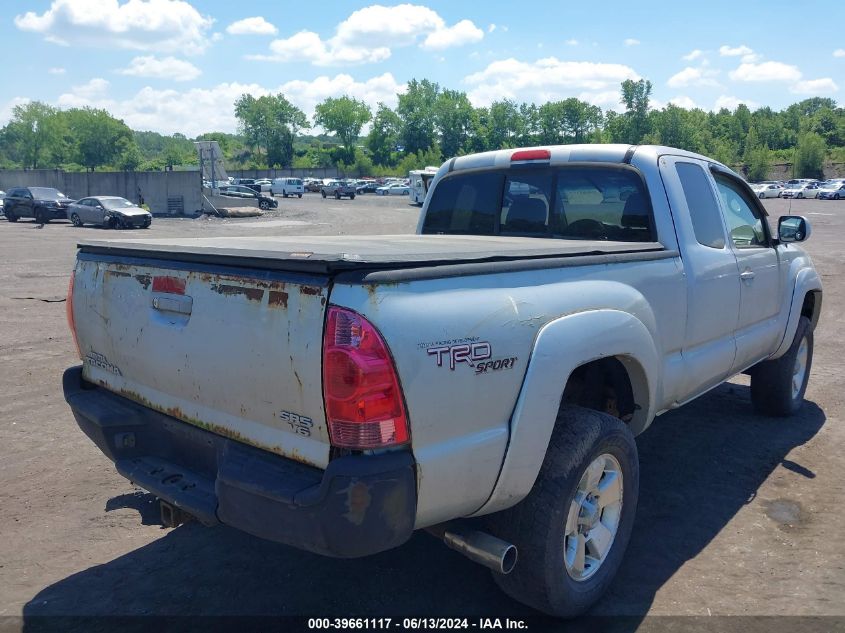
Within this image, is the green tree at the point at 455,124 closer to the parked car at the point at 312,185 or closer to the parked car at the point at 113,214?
the parked car at the point at 312,185

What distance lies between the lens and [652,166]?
4.15 metres

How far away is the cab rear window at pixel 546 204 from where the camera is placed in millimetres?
4258

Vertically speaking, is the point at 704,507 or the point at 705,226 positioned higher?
the point at 705,226

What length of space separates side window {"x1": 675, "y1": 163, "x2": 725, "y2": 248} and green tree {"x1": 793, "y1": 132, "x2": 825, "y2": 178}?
97.6 m

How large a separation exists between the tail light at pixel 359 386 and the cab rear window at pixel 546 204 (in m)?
2.39

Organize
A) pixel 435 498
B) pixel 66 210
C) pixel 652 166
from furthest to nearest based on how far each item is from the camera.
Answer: pixel 66 210
pixel 652 166
pixel 435 498

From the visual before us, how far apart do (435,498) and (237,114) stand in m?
157

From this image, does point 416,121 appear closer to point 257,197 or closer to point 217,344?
point 257,197

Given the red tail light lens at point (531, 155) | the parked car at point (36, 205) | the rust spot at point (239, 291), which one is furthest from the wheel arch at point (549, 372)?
the parked car at point (36, 205)

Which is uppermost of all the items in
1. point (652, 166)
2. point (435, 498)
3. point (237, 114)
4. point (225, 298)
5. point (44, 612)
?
point (237, 114)

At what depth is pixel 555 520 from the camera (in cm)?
288

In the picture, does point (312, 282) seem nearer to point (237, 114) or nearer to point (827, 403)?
point (827, 403)

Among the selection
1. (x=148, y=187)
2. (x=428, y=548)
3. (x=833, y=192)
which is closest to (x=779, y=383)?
(x=428, y=548)

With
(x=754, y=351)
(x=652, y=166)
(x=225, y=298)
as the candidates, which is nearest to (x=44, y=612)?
(x=225, y=298)
